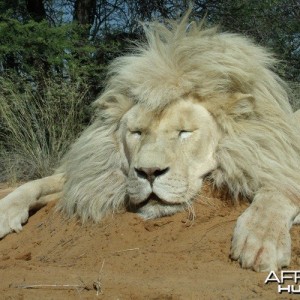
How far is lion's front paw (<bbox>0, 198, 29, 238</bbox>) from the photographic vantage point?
13.8 feet

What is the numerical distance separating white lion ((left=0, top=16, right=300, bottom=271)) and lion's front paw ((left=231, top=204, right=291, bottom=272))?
0.12 feet

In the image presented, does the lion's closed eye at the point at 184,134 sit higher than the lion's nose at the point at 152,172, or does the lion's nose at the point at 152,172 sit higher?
the lion's closed eye at the point at 184,134

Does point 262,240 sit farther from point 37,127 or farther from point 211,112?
point 37,127

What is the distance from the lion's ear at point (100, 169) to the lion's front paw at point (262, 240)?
103 centimetres

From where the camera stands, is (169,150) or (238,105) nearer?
(169,150)

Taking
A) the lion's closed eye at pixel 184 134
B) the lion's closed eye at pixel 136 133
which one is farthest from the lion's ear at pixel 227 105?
the lion's closed eye at pixel 136 133

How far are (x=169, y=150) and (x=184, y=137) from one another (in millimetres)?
171

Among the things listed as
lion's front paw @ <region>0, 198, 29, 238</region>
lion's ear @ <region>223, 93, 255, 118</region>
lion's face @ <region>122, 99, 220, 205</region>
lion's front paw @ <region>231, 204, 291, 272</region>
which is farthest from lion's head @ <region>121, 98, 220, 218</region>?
lion's front paw @ <region>0, 198, 29, 238</region>

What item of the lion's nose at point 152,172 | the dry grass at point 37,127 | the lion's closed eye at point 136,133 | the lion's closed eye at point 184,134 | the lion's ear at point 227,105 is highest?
the lion's ear at point 227,105

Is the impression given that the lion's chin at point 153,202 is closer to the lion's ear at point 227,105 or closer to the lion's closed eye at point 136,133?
the lion's closed eye at point 136,133

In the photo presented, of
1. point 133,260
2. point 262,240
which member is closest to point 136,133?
point 133,260

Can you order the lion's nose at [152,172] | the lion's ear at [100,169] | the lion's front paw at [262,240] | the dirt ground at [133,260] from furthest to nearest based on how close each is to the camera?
the lion's ear at [100,169]
the lion's nose at [152,172]
the lion's front paw at [262,240]
the dirt ground at [133,260]

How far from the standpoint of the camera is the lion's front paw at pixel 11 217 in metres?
4.22

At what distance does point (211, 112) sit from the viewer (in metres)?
3.89
